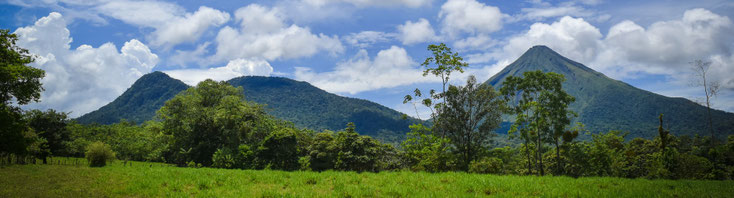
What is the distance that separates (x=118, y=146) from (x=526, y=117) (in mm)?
70253

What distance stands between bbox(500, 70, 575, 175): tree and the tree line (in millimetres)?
84

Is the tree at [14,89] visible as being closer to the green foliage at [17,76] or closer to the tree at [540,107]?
the green foliage at [17,76]

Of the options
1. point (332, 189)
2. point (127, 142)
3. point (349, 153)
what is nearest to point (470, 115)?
point (349, 153)

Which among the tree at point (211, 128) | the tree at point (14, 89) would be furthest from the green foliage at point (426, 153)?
the tree at point (14, 89)

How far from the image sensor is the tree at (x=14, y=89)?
1847 cm

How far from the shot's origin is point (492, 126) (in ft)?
103

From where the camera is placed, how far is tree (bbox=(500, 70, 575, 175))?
99.0 ft

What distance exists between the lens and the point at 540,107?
30.5 m

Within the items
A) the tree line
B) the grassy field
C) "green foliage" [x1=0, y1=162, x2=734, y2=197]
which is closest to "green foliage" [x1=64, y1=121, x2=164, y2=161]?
the tree line

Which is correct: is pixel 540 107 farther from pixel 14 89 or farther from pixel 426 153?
pixel 14 89

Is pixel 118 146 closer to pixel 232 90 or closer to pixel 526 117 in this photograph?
pixel 232 90

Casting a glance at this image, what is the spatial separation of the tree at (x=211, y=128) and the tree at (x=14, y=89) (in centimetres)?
1165

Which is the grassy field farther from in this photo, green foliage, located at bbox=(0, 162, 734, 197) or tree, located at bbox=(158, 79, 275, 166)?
tree, located at bbox=(158, 79, 275, 166)

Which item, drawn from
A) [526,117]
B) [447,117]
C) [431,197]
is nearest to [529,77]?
[526,117]
